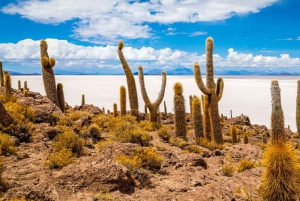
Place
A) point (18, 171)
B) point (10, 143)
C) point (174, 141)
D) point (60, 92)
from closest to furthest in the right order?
point (18, 171), point (10, 143), point (174, 141), point (60, 92)

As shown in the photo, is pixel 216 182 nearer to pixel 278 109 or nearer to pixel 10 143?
pixel 278 109

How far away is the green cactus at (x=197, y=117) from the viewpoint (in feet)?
51.3

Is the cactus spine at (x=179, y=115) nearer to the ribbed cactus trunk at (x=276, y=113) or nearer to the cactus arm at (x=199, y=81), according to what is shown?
the cactus arm at (x=199, y=81)

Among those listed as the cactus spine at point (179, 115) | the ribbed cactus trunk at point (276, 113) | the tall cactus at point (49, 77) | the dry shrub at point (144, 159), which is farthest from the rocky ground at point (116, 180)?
the tall cactus at point (49, 77)

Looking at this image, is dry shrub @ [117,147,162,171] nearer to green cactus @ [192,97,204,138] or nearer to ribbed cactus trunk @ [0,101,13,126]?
ribbed cactus trunk @ [0,101,13,126]

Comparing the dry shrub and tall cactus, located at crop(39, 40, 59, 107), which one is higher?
tall cactus, located at crop(39, 40, 59, 107)

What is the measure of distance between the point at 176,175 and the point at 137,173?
1.25 m

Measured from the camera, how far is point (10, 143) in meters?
9.30

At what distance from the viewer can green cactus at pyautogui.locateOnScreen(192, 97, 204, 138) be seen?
15.6 metres

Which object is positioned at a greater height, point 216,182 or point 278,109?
point 278,109

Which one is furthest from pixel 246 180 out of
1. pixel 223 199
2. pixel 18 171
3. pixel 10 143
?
pixel 10 143

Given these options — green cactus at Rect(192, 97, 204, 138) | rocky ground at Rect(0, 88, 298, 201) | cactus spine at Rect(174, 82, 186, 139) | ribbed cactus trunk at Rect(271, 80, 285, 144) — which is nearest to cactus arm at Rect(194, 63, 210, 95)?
green cactus at Rect(192, 97, 204, 138)

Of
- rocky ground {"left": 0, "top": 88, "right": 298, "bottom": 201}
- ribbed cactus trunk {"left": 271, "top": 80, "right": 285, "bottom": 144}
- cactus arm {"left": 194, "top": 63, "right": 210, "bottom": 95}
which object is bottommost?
rocky ground {"left": 0, "top": 88, "right": 298, "bottom": 201}

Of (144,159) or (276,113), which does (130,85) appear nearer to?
(276,113)
